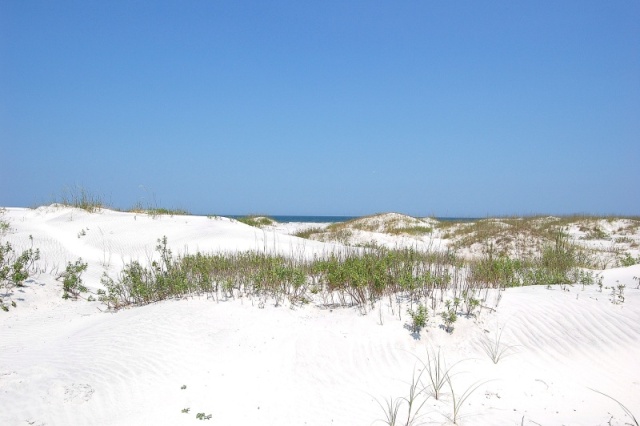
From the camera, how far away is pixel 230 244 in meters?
12.2

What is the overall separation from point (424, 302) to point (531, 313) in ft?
4.22

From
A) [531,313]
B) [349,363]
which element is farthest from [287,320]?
[531,313]

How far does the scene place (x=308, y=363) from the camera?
14.2ft

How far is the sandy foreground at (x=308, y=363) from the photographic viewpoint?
11.6 ft

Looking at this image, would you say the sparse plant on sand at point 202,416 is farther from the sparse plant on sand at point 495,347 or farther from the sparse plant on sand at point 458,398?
the sparse plant on sand at point 495,347

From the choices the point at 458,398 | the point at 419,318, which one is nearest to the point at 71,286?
the point at 419,318

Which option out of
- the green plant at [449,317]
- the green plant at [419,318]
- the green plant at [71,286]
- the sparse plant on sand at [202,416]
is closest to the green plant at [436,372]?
the green plant at [419,318]

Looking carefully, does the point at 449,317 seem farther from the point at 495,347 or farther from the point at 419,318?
the point at 495,347

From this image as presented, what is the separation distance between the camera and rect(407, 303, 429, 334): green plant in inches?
183

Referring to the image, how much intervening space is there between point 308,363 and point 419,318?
136 centimetres

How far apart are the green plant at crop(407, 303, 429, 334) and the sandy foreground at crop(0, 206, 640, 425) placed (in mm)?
106

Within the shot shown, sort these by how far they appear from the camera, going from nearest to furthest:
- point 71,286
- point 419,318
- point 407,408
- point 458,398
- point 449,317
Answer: point 407,408 < point 458,398 < point 419,318 < point 449,317 < point 71,286

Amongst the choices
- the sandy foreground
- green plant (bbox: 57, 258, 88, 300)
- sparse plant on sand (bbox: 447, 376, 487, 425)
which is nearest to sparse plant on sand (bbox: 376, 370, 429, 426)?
the sandy foreground

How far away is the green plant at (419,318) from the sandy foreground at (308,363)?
106mm
